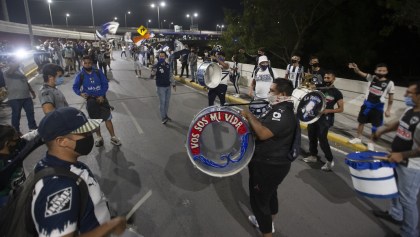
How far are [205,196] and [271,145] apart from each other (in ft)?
6.31

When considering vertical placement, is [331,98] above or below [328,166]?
above

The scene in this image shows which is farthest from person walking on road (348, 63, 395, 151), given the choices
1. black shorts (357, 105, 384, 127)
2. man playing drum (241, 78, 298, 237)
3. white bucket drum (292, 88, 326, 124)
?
man playing drum (241, 78, 298, 237)

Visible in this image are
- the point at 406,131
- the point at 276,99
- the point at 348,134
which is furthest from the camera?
the point at 348,134

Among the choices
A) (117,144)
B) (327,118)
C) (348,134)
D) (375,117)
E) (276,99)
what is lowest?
(117,144)

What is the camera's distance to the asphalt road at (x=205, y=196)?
3775mm

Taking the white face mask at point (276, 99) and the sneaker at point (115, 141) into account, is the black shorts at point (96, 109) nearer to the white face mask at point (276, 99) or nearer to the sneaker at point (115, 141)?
the sneaker at point (115, 141)

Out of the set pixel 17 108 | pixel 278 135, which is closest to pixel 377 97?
pixel 278 135

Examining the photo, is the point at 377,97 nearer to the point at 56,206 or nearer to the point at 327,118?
the point at 327,118

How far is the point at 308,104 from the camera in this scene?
5145 mm

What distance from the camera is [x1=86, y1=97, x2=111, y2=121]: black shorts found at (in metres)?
6.38

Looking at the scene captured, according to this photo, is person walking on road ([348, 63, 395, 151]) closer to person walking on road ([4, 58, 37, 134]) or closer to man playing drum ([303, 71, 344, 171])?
man playing drum ([303, 71, 344, 171])

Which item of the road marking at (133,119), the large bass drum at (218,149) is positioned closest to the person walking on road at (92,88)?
the road marking at (133,119)

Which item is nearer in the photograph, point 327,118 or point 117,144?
point 327,118

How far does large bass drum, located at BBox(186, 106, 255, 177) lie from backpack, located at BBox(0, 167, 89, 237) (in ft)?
5.93
